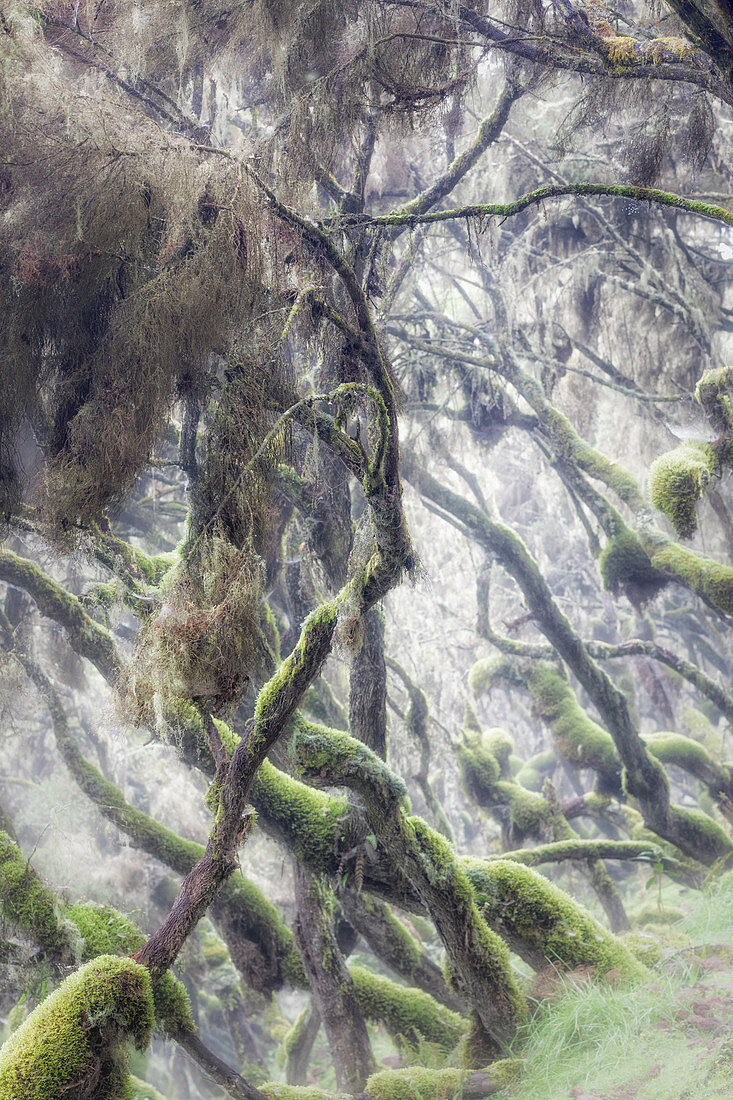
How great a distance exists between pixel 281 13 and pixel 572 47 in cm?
159

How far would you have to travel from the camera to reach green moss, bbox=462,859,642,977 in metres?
4.77

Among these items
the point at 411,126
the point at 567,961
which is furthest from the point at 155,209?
the point at 567,961

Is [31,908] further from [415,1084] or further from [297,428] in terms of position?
[297,428]

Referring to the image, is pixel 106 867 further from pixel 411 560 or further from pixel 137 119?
pixel 137 119

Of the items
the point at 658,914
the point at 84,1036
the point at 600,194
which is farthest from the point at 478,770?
the point at 600,194

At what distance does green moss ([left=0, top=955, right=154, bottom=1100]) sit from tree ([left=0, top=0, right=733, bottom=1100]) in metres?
0.01

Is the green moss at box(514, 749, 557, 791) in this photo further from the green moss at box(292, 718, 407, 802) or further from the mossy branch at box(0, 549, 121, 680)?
the green moss at box(292, 718, 407, 802)

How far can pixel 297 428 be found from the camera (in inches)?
159

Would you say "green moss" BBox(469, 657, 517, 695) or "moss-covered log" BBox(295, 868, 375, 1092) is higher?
"green moss" BBox(469, 657, 517, 695)

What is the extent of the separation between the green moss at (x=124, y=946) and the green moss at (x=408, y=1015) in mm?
2353

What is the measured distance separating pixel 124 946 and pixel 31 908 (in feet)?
1.79

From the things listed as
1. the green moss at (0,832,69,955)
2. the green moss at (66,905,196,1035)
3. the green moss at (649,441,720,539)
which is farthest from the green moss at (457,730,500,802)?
the green moss at (0,832,69,955)

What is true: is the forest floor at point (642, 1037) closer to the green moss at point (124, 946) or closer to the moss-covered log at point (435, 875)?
the moss-covered log at point (435, 875)

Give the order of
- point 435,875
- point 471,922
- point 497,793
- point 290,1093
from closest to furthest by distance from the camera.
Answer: point 435,875 < point 471,922 < point 290,1093 < point 497,793
